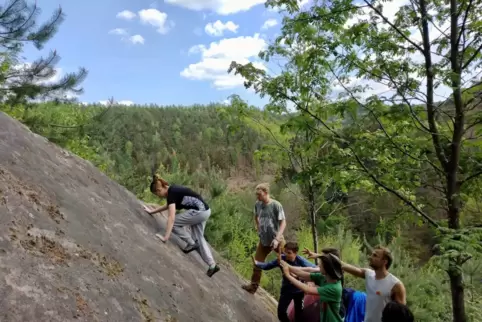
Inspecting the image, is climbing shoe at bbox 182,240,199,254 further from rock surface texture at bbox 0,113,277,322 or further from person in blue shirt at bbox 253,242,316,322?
person in blue shirt at bbox 253,242,316,322

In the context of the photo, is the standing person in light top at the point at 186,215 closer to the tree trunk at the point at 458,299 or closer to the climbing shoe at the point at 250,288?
the climbing shoe at the point at 250,288

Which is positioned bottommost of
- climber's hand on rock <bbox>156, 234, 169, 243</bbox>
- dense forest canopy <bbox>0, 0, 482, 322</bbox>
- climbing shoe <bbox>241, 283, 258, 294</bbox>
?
climbing shoe <bbox>241, 283, 258, 294</bbox>

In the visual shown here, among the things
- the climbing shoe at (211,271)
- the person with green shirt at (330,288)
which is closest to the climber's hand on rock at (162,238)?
the climbing shoe at (211,271)

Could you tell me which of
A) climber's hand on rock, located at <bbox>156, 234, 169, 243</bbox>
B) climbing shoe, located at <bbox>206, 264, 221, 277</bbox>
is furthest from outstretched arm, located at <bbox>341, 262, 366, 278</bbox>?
climber's hand on rock, located at <bbox>156, 234, 169, 243</bbox>


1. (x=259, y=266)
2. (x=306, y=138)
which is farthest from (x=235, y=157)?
(x=259, y=266)

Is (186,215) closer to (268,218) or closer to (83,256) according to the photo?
(268,218)

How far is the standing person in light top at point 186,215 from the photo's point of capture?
5.63 meters

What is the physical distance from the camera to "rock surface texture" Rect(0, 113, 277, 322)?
3.25 metres

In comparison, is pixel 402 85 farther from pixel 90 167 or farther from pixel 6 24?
pixel 6 24

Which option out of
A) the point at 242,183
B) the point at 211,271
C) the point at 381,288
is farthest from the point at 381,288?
A: the point at 242,183

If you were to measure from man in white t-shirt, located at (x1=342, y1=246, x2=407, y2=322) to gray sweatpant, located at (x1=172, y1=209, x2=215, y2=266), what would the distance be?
7.57 ft

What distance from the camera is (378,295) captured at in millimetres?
4277

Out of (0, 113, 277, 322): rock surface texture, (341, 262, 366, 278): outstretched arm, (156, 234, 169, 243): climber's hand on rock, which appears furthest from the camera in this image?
(156, 234, 169, 243): climber's hand on rock

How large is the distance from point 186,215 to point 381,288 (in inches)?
106
